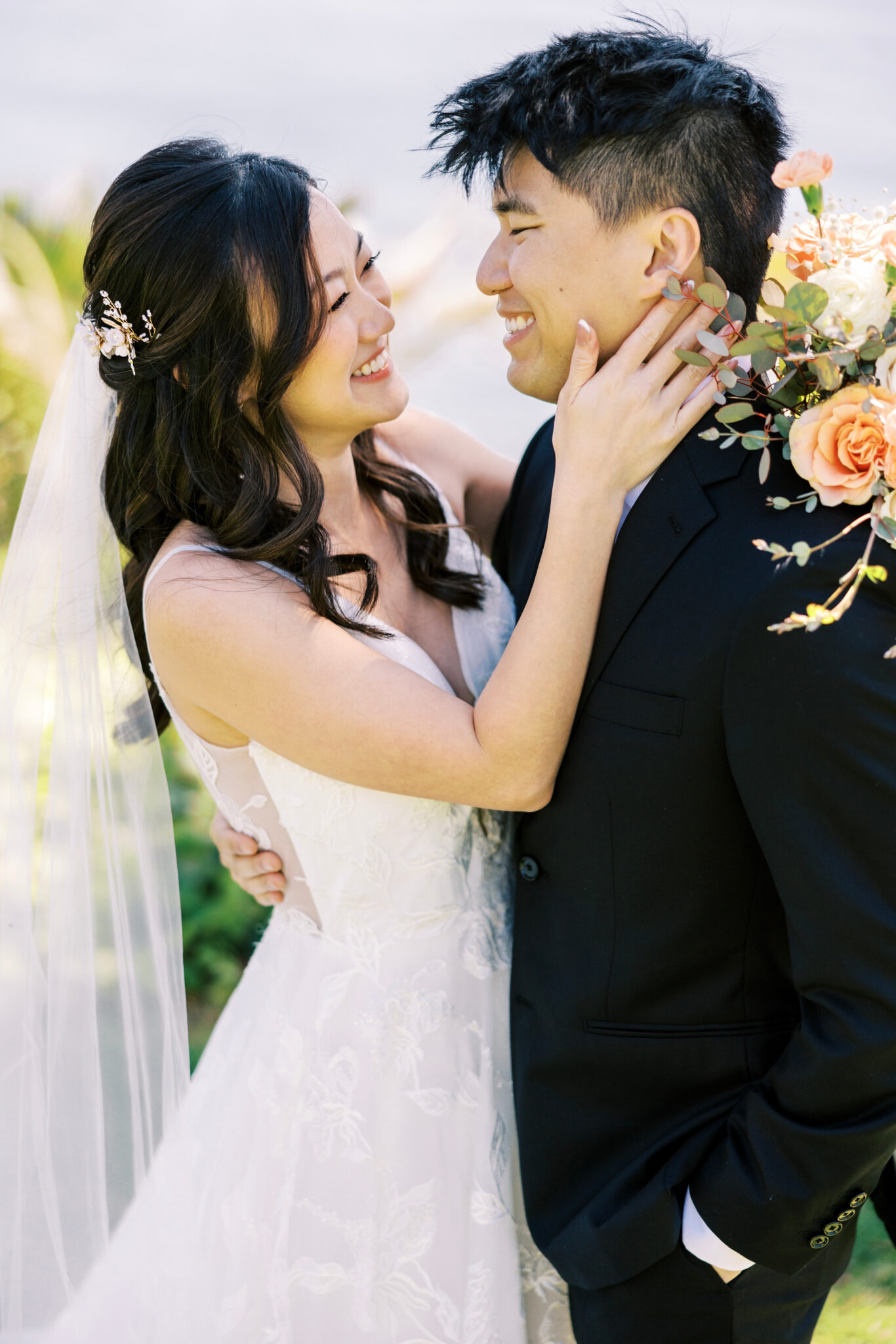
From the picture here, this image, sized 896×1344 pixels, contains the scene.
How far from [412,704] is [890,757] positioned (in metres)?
0.86

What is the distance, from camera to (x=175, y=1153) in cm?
253

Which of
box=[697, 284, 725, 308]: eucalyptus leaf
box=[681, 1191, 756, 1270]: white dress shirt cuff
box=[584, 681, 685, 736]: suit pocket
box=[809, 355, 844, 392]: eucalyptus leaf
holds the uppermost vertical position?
box=[697, 284, 725, 308]: eucalyptus leaf

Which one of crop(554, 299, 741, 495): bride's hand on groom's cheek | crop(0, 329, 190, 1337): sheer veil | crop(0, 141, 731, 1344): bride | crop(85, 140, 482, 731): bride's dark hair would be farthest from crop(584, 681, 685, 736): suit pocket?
crop(0, 329, 190, 1337): sheer veil

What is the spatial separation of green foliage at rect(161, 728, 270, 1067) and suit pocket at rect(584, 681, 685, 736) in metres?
3.16

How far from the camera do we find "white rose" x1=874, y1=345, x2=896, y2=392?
1.68 metres

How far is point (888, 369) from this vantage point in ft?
5.53

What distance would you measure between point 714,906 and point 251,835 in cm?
111

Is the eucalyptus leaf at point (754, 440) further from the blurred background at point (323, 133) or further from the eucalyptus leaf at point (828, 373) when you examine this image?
the blurred background at point (323, 133)

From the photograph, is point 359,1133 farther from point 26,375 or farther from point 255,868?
point 26,375

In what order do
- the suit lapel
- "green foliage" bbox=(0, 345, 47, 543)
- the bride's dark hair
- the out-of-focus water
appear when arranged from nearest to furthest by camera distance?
the suit lapel
the bride's dark hair
"green foliage" bbox=(0, 345, 47, 543)
the out-of-focus water

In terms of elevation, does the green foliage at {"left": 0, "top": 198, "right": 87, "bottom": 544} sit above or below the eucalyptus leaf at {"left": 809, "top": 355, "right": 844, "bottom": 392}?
below

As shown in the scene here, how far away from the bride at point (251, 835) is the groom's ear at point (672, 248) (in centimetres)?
15

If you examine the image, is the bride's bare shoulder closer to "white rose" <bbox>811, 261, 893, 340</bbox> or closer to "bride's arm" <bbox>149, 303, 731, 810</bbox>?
"bride's arm" <bbox>149, 303, 731, 810</bbox>

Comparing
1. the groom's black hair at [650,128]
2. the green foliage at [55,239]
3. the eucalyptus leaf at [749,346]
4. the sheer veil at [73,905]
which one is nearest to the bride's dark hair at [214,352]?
the sheer veil at [73,905]
